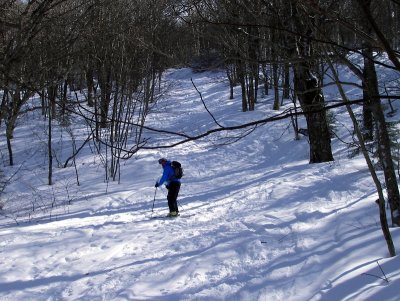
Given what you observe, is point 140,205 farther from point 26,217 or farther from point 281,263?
point 281,263

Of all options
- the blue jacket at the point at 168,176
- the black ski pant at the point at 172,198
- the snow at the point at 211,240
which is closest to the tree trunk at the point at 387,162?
the snow at the point at 211,240

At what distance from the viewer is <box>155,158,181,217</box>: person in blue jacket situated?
30.2ft

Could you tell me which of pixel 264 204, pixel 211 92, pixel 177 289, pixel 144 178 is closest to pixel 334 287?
pixel 177 289

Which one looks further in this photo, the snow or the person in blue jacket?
the person in blue jacket

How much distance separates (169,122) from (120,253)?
716 inches

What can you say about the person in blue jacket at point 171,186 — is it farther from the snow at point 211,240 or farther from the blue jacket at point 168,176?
the snow at point 211,240

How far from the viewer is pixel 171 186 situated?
9.39 m

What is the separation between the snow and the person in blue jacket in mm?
272

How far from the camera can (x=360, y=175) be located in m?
9.01

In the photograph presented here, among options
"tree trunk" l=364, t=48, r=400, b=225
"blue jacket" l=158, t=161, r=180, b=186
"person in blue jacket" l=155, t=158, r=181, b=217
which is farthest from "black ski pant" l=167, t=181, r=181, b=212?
"tree trunk" l=364, t=48, r=400, b=225

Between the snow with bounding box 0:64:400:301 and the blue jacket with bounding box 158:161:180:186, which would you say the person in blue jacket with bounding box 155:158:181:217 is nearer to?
the blue jacket with bounding box 158:161:180:186

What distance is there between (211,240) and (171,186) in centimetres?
267

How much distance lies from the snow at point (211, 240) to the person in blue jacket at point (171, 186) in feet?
0.89

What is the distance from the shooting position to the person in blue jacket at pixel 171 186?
9.20 meters
